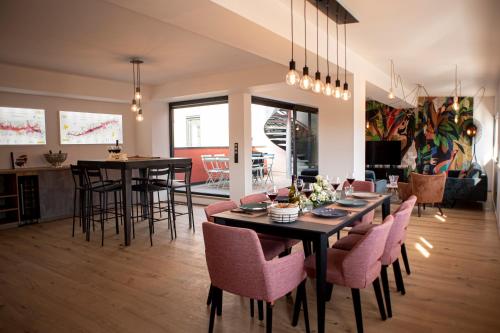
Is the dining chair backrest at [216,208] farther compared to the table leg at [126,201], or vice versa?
the table leg at [126,201]

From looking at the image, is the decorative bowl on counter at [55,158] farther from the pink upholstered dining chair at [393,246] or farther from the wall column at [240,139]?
the pink upholstered dining chair at [393,246]

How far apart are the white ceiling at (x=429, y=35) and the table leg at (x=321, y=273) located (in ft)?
7.61

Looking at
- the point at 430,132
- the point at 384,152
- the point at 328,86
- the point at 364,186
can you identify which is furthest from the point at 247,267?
the point at 430,132

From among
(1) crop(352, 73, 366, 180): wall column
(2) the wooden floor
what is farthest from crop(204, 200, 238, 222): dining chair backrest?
(1) crop(352, 73, 366, 180): wall column

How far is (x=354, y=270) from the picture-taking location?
216 cm

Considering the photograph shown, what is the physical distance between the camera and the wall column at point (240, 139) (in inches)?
249

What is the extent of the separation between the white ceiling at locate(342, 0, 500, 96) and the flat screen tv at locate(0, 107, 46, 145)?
554cm

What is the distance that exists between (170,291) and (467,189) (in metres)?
5.88

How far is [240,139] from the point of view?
250 inches

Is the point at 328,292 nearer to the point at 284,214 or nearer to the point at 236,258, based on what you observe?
the point at 284,214

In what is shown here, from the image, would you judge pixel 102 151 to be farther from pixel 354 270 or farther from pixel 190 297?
pixel 354 270

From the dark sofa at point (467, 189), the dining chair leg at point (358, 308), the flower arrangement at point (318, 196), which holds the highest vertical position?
the flower arrangement at point (318, 196)

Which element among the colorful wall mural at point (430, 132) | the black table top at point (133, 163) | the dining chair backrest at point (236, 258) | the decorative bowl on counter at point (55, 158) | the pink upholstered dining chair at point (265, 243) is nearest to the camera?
the dining chair backrest at point (236, 258)

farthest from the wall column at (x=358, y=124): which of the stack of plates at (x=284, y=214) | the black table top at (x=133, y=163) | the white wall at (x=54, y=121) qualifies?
the white wall at (x=54, y=121)
